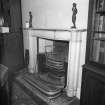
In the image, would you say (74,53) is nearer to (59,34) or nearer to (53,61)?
(59,34)

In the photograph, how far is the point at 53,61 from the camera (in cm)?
267

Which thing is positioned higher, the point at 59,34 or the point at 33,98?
the point at 59,34

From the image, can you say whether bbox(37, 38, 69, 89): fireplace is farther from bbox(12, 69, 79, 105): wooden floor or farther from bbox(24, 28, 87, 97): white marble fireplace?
bbox(12, 69, 79, 105): wooden floor

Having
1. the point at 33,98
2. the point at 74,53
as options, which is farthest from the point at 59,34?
the point at 33,98

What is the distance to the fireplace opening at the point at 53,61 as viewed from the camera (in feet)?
8.19

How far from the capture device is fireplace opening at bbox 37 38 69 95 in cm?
250

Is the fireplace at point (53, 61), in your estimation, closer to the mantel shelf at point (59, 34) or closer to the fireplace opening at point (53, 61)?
the fireplace opening at point (53, 61)

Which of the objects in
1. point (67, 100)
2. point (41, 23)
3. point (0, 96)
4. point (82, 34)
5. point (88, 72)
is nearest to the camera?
point (0, 96)

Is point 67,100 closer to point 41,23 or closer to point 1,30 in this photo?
point 41,23

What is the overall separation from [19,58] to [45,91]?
191cm

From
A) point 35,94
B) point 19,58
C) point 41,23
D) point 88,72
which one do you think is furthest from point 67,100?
point 19,58

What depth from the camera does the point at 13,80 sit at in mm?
3059

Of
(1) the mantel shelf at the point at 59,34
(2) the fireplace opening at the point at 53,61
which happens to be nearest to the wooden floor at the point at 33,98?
(2) the fireplace opening at the point at 53,61

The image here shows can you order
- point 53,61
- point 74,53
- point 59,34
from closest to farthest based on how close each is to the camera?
point 74,53 → point 59,34 → point 53,61
